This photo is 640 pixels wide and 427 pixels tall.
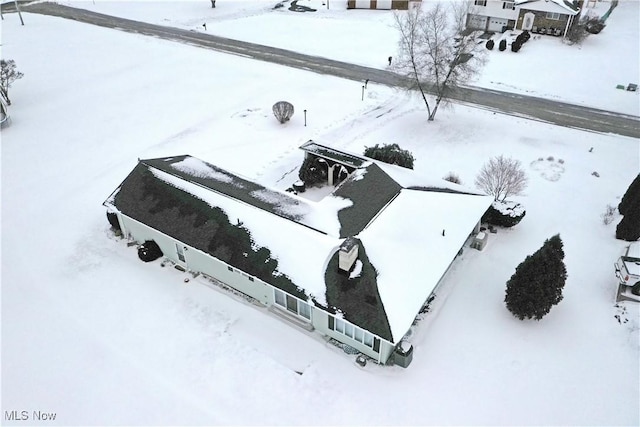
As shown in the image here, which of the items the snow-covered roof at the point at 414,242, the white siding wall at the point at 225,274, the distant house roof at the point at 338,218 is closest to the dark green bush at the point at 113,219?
the white siding wall at the point at 225,274

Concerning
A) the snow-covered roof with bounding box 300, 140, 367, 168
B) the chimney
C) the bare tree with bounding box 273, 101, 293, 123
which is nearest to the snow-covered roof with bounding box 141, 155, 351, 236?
the chimney

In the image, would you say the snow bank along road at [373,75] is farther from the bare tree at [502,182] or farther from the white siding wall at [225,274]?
the white siding wall at [225,274]

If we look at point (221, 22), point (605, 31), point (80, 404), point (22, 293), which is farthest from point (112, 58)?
point (605, 31)

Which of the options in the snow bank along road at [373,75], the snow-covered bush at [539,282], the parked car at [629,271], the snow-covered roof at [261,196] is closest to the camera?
the snow-covered bush at [539,282]

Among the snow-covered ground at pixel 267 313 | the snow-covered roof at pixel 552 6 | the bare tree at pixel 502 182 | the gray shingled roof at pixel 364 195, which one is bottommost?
the snow-covered ground at pixel 267 313

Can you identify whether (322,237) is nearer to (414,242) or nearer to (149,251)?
(414,242)

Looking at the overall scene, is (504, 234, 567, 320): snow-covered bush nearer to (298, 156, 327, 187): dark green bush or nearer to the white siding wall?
the white siding wall

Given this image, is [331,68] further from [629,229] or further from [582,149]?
[629,229]
